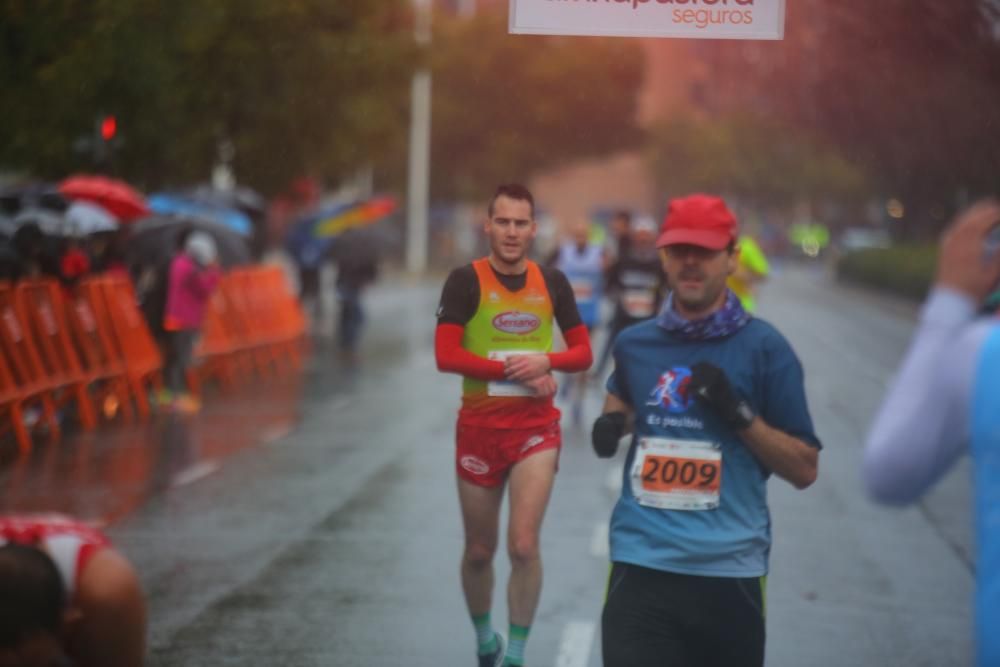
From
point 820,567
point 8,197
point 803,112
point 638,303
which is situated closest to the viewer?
point 820,567

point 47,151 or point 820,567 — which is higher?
point 47,151

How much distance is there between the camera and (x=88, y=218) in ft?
55.2

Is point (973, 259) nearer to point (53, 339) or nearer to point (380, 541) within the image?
point (380, 541)

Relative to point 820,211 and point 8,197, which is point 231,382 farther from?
point 820,211

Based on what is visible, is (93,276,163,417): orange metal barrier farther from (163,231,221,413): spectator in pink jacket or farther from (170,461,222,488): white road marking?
(170,461,222,488): white road marking

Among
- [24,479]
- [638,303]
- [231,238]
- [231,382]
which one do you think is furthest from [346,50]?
[24,479]

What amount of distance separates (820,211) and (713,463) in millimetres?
108276

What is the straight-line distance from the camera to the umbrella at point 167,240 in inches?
764

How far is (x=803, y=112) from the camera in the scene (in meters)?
51.3

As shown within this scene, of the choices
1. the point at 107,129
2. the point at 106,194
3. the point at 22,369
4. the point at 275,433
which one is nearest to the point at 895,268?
the point at 106,194

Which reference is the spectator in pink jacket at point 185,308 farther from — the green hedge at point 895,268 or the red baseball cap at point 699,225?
the green hedge at point 895,268

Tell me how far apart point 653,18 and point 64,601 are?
322 cm

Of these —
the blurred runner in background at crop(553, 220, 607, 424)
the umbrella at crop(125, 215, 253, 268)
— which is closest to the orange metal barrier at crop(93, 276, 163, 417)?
the umbrella at crop(125, 215, 253, 268)

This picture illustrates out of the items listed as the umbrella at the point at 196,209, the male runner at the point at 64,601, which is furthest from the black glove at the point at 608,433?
the umbrella at the point at 196,209
